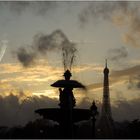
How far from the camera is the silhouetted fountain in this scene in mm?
30891

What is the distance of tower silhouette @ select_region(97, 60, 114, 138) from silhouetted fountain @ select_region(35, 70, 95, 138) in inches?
3875

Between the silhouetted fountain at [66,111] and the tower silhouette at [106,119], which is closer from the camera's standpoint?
the silhouetted fountain at [66,111]

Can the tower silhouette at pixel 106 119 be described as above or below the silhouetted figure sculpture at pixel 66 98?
below

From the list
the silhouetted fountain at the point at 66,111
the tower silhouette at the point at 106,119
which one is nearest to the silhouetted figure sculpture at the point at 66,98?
Result: the silhouetted fountain at the point at 66,111

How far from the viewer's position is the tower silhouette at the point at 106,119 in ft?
432

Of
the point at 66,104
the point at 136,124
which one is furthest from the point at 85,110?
the point at 136,124

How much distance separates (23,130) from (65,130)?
10597cm

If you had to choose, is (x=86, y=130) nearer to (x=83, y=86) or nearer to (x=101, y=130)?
(x=101, y=130)

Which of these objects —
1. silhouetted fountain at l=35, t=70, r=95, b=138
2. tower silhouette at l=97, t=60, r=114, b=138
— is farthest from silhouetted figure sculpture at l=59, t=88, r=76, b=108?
tower silhouette at l=97, t=60, r=114, b=138

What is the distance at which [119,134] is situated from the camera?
13650 centimetres

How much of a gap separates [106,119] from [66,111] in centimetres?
11538

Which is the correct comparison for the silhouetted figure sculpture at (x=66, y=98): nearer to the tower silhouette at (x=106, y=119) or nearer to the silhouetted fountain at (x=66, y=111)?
the silhouetted fountain at (x=66, y=111)

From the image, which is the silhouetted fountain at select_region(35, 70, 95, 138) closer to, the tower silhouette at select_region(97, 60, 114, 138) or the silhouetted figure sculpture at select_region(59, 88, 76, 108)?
the silhouetted figure sculpture at select_region(59, 88, 76, 108)

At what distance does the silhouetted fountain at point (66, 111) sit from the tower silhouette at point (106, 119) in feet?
323
